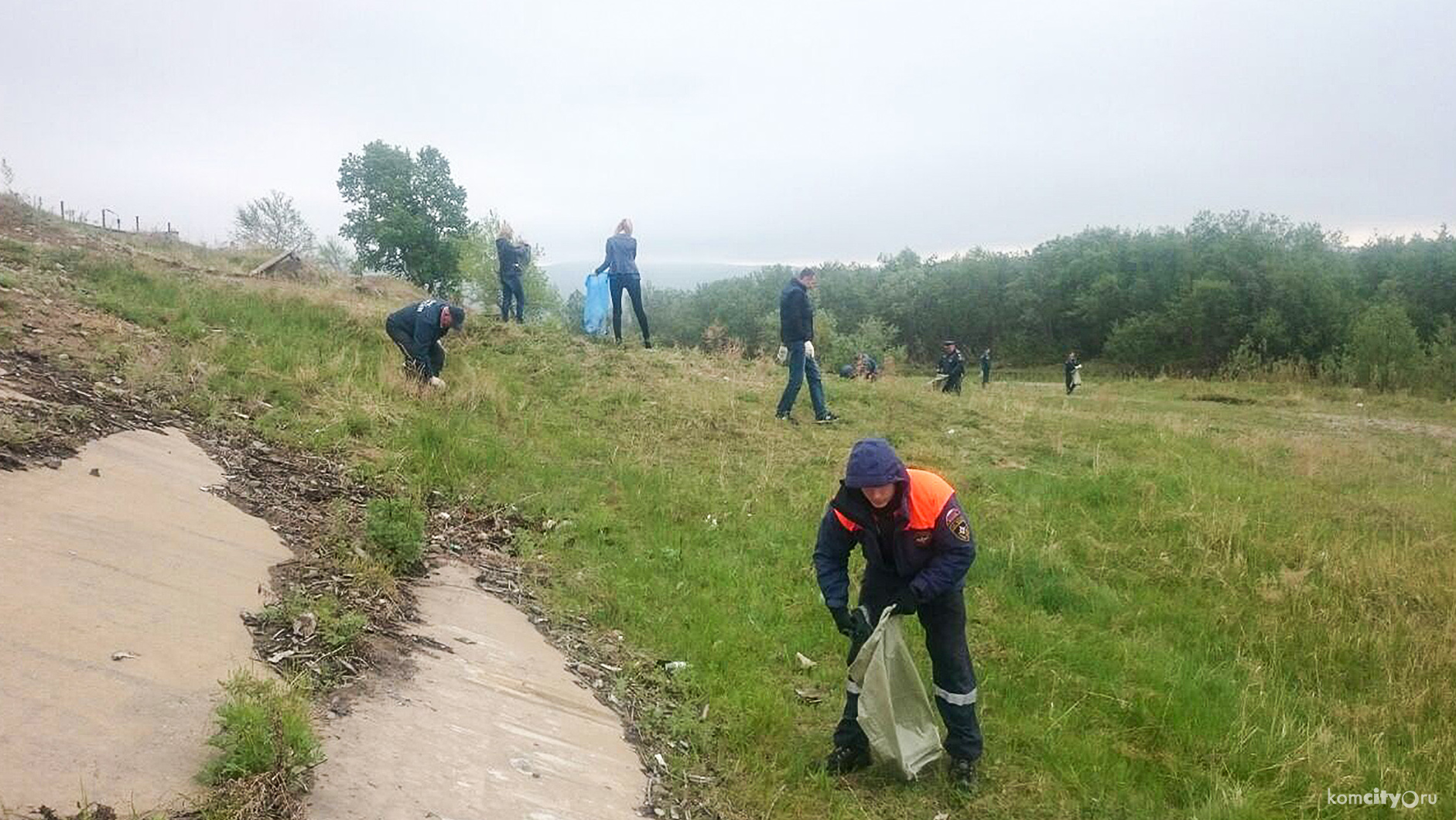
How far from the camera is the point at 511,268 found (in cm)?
1267

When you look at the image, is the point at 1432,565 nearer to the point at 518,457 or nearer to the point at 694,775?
the point at 694,775

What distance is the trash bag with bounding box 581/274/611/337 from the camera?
40.1 feet

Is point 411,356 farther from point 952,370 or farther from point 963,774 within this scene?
point 952,370

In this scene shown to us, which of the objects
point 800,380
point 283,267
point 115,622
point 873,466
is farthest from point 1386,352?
point 115,622

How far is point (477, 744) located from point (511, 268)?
1040 centimetres

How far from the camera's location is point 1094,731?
13.3 feet

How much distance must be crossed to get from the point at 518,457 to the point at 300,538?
2.79 m

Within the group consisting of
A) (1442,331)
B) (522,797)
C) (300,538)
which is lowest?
(522,797)

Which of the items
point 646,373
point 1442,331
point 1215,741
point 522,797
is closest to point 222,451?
point 522,797

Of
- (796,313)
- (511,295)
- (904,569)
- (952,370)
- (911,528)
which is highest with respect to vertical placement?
(511,295)

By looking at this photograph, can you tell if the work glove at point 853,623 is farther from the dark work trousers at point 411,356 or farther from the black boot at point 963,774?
the dark work trousers at point 411,356

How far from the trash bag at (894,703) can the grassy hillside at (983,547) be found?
7.6 inches

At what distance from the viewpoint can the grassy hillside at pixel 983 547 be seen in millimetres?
3826

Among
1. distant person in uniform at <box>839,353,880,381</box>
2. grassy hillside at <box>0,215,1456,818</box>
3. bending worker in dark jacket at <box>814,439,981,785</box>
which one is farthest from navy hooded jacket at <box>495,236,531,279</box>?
bending worker in dark jacket at <box>814,439,981,785</box>
